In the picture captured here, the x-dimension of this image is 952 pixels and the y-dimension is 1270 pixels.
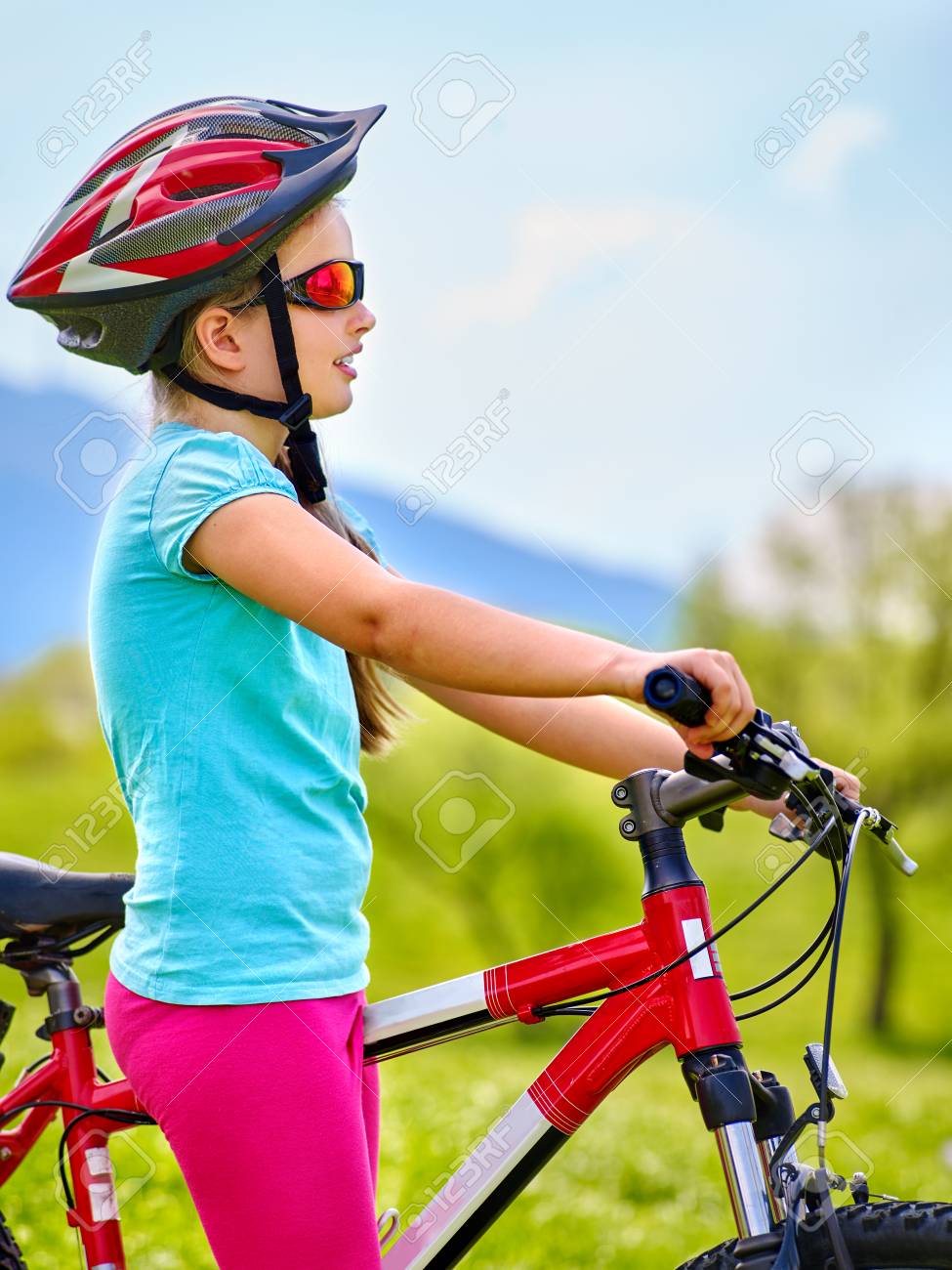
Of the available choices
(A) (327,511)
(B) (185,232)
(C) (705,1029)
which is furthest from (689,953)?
(B) (185,232)

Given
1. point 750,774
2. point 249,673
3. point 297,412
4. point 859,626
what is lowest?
point 750,774

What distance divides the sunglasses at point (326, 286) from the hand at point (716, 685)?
33.6 inches

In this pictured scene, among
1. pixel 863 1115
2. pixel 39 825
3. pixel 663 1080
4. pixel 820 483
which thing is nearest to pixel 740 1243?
pixel 820 483

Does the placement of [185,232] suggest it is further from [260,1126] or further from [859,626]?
[859,626]

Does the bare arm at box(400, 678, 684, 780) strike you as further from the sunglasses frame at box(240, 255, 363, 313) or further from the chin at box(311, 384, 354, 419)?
the sunglasses frame at box(240, 255, 363, 313)

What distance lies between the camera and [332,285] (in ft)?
6.00

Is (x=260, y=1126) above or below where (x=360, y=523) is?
below

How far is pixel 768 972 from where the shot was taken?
328 inches

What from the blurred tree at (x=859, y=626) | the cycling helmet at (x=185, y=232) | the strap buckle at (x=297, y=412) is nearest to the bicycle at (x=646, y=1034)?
the strap buckle at (x=297, y=412)

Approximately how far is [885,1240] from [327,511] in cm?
128

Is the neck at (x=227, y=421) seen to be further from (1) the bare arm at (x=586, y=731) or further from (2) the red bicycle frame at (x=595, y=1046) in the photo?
(2) the red bicycle frame at (x=595, y=1046)

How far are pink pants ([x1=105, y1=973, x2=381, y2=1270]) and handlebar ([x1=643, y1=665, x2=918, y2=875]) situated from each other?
0.57m

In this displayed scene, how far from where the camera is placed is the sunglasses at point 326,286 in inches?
71.4

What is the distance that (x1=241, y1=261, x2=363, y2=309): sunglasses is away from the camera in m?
1.81
